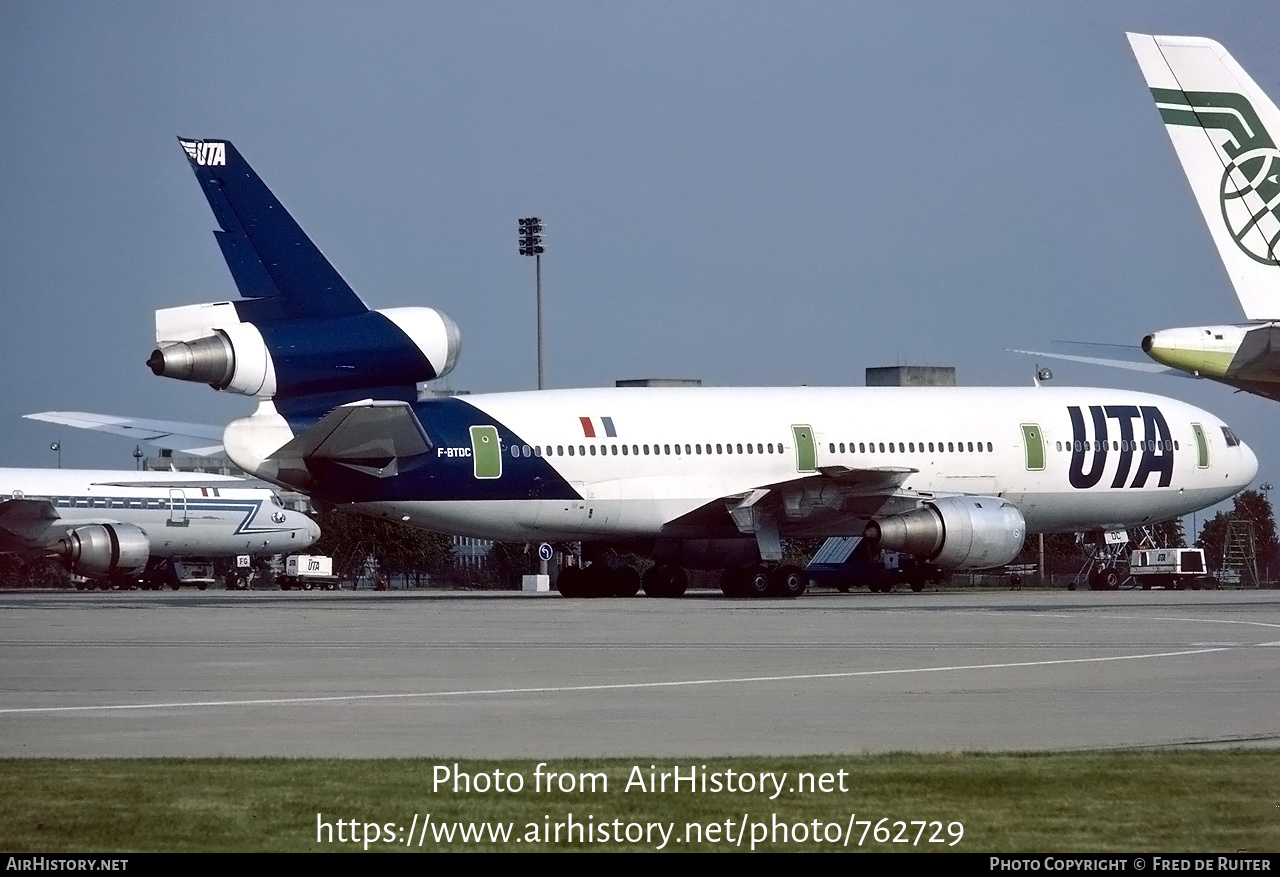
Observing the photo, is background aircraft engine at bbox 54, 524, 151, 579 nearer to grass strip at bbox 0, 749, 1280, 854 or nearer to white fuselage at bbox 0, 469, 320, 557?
white fuselage at bbox 0, 469, 320, 557

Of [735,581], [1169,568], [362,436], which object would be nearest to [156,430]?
[362,436]

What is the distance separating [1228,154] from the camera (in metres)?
21.0

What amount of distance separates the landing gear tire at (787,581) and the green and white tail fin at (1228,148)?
74.4 feet

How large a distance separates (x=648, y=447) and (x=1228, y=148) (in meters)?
22.9

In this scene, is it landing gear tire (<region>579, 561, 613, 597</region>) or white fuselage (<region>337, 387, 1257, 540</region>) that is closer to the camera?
white fuselage (<region>337, 387, 1257, 540</region>)

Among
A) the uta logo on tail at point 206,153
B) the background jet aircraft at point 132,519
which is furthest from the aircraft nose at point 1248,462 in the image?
the background jet aircraft at point 132,519

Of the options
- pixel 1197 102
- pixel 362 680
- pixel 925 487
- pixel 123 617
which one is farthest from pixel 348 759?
pixel 925 487

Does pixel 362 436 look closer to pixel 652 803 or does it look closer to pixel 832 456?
pixel 832 456

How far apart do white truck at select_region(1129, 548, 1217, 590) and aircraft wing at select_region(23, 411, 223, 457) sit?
32.8m

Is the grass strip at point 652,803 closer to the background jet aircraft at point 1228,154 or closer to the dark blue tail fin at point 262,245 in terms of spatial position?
the background jet aircraft at point 1228,154

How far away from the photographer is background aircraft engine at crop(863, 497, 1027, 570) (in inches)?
1592

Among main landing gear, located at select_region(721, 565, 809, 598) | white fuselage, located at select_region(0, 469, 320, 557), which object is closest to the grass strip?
main landing gear, located at select_region(721, 565, 809, 598)

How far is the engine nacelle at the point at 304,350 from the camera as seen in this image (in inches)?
1363

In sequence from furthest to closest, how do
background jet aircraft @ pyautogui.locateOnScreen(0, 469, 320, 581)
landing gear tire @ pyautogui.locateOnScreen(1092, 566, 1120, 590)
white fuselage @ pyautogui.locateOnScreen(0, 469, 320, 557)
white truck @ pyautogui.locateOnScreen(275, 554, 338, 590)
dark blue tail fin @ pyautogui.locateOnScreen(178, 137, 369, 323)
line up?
1. white truck @ pyautogui.locateOnScreen(275, 554, 338, 590)
2. white fuselage @ pyautogui.locateOnScreen(0, 469, 320, 557)
3. background jet aircraft @ pyautogui.locateOnScreen(0, 469, 320, 581)
4. landing gear tire @ pyautogui.locateOnScreen(1092, 566, 1120, 590)
5. dark blue tail fin @ pyautogui.locateOnScreen(178, 137, 369, 323)
